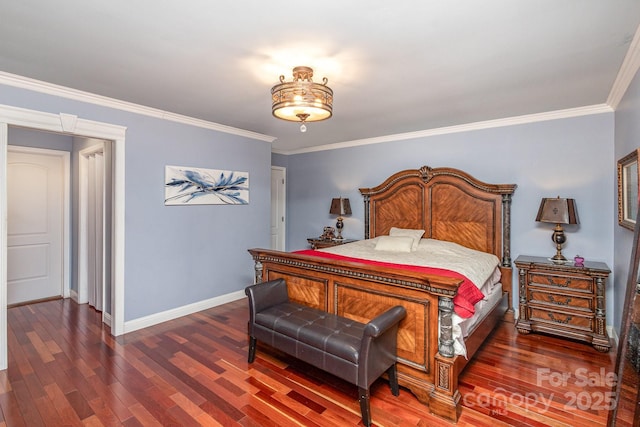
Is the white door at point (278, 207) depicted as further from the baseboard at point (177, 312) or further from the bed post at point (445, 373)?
the bed post at point (445, 373)

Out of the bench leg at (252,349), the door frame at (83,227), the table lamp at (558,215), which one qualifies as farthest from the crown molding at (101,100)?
the table lamp at (558,215)

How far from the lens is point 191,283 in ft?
13.0

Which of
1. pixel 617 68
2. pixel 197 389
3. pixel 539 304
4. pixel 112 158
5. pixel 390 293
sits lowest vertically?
pixel 197 389

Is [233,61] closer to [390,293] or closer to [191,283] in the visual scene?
[390,293]

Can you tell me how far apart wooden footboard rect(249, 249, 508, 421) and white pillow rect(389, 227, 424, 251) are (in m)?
1.17

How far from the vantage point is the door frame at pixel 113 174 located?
261 centimetres

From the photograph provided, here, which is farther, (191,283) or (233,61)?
(191,283)

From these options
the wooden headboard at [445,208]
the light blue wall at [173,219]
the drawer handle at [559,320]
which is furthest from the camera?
the wooden headboard at [445,208]

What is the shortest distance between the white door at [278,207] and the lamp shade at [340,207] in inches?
54.4

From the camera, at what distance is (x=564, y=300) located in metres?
3.15

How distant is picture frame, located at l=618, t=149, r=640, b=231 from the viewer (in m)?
2.46

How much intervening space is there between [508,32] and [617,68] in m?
1.21

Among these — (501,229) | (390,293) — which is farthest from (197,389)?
(501,229)

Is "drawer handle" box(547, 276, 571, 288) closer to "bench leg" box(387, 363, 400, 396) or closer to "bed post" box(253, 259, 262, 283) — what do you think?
"bench leg" box(387, 363, 400, 396)
